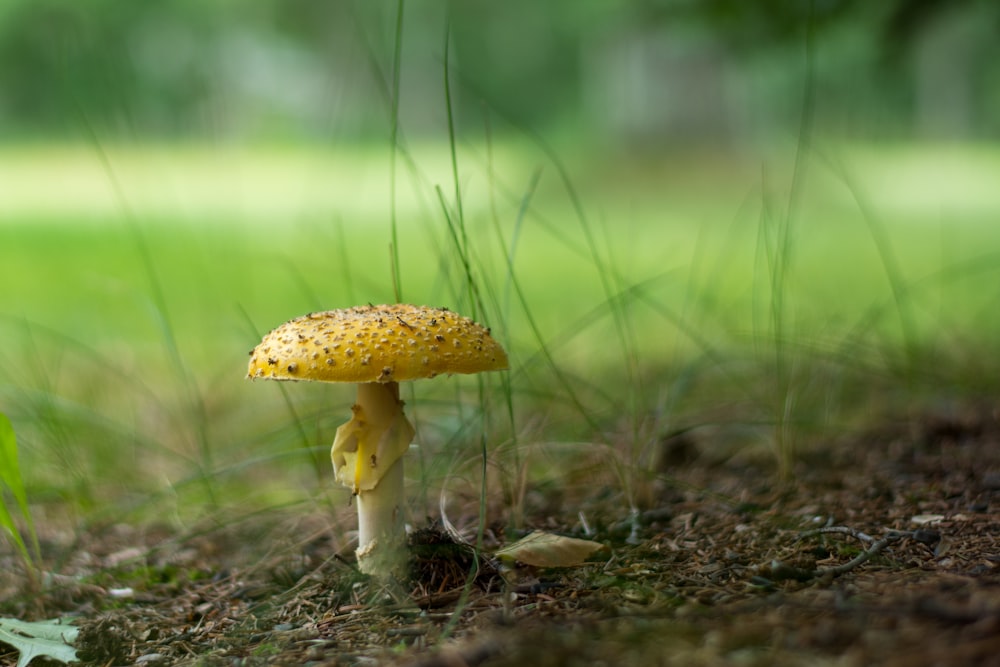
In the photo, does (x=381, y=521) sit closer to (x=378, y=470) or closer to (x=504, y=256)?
(x=378, y=470)

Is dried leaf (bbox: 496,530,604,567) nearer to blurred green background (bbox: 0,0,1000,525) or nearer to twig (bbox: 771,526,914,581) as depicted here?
blurred green background (bbox: 0,0,1000,525)

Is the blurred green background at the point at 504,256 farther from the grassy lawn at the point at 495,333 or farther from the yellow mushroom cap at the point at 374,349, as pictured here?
the yellow mushroom cap at the point at 374,349

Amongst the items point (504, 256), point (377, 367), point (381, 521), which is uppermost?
Result: point (504, 256)

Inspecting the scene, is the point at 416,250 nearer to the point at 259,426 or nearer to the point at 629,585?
the point at 259,426

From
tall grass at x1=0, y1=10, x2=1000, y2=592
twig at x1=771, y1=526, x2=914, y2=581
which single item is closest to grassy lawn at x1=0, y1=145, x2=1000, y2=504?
tall grass at x1=0, y1=10, x2=1000, y2=592

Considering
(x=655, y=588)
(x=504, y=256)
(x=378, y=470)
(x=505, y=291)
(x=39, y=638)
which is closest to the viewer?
(x=655, y=588)

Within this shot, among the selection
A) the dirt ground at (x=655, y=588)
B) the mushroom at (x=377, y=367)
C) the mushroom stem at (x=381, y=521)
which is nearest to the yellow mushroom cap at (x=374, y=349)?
the mushroom at (x=377, y=367)

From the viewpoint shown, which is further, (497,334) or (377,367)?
(497,334)

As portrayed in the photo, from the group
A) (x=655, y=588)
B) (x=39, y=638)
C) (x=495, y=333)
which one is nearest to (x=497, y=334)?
(x=495, y=333)

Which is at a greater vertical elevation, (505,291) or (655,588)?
(505,291)
